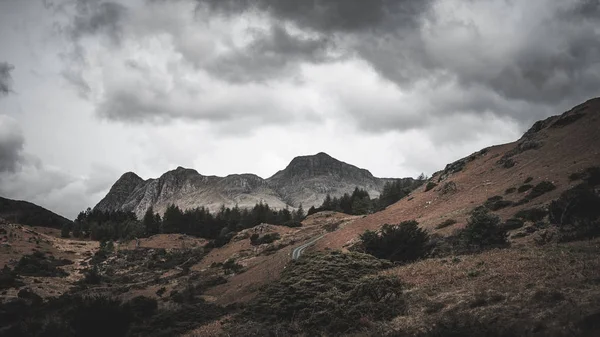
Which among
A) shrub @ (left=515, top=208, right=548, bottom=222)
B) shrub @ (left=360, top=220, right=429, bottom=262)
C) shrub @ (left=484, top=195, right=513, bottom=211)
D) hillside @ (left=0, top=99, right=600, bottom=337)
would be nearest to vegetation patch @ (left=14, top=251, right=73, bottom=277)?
hillside @ (left=0, top=99, right=600, bottom=337)

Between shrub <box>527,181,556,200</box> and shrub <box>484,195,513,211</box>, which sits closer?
shrub <box>527,181,556,200</box>

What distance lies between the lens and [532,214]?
29812 millimetres

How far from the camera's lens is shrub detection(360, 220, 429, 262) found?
28.9 meters

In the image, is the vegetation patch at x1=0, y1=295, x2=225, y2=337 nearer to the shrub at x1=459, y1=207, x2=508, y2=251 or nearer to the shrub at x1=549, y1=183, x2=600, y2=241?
the shrub at x1=459, y1=207, x2=508, y2=251

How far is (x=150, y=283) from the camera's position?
2192 inches

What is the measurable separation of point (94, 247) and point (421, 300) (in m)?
93.7

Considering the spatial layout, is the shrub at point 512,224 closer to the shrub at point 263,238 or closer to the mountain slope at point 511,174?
the mountain slope at point 511,174

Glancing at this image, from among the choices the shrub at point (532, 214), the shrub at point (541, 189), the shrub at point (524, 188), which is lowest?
the shrub at point (532, 214)

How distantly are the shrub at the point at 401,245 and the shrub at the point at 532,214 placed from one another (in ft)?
27.5

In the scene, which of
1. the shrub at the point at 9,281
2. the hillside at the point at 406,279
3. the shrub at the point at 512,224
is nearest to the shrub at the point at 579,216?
the hillside at the point at 406,279

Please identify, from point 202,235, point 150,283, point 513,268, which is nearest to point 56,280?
point 150,283

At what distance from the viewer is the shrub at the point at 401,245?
2886 cm

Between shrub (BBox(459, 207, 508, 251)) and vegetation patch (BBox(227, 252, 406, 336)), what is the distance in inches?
253

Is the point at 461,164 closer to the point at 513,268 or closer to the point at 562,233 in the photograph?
the point at 562,233
